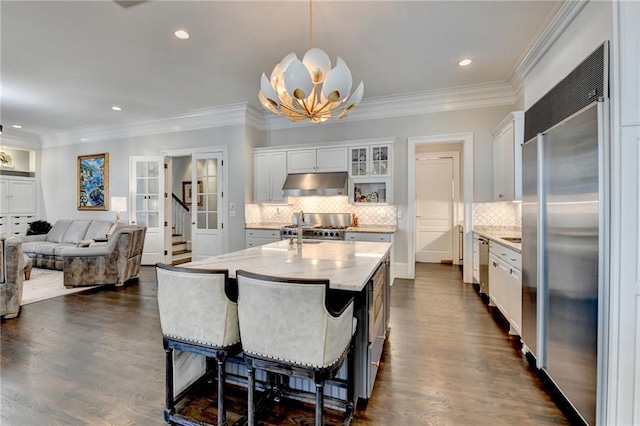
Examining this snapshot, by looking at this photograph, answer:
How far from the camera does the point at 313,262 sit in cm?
209

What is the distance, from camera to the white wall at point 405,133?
4.77m

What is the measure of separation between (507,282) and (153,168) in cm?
672

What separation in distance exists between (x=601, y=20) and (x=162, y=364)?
151 inches

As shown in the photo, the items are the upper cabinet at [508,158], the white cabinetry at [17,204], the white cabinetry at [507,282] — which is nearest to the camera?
the white cabinetry at [507,282]

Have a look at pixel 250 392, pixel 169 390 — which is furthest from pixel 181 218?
pixel 250 392

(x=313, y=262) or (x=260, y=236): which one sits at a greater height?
(x=313, y=262)

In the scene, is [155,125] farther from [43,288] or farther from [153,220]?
[43,288]

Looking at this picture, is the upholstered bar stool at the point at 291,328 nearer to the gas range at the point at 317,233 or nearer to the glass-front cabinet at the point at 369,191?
the gas range at the point at 317,233

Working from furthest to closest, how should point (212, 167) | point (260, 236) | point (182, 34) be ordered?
1. point (212, 167)
2. point (260, 236)
3. point (182, 34)

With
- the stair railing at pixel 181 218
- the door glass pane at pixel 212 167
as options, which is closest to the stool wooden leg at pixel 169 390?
the door glass pane at pixel 212 167

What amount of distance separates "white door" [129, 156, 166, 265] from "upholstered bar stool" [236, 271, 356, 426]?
577 centimetres

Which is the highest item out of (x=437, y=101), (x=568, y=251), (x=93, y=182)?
(x=437, y=101)

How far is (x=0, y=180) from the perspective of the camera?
6.88 m

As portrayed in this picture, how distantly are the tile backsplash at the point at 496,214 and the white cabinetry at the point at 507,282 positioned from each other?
1.29 metres
